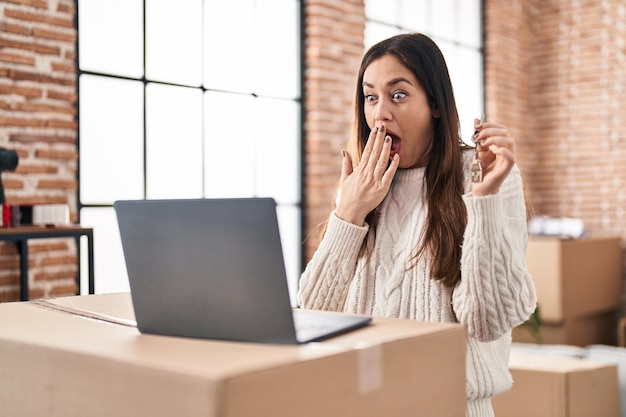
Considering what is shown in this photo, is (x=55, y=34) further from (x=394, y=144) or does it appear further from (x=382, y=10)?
(x=382, y=10)

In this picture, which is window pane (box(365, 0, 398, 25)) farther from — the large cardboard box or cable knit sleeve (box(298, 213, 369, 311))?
the large cardboard box

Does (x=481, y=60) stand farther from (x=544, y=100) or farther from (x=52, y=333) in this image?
(x=52, y=333)

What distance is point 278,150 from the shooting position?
448 centimetres

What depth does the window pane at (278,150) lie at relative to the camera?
4.37 meters

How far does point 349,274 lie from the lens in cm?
153

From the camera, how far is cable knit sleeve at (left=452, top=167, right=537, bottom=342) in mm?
1250

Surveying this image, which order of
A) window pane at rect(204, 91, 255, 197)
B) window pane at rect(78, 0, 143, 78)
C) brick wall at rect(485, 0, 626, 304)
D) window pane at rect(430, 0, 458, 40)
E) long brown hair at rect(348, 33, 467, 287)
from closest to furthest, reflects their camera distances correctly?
long brown hair at rect(348, 33, 467, 287), window pane at rect(78, 0, 143, 78), window pane at rect(204, 91, 255, 197), window pane at rect(430, 0, 458, 40), brick wall at rect(485, 0, 626, 304)

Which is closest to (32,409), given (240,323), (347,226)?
(240,323)

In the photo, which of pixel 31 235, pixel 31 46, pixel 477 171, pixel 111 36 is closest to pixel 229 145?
pixel 111 36

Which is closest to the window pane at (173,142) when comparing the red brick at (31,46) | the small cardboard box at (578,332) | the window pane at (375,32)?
the red brick at (31,46)

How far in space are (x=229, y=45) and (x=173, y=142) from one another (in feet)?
2.28

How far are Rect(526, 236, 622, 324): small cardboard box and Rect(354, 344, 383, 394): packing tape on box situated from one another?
4425 millimetres

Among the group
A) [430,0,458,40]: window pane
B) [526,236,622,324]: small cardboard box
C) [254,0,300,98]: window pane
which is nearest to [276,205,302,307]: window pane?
[254,0,300,98]: window pane

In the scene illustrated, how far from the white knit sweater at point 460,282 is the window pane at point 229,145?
8.26 feet
